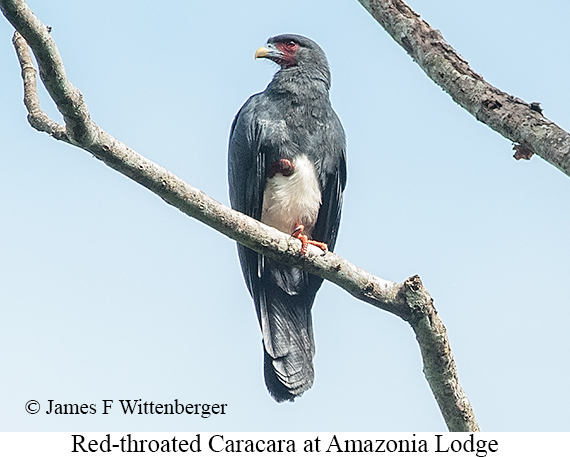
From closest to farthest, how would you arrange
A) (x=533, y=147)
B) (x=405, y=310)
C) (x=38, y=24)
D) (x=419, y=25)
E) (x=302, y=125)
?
(x=533, y=147), (x=38, y=24), (x=419, y=25), (x=405, y=310), (x=302, y=125)

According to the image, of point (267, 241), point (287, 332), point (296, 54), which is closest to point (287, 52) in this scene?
point (296, 54)

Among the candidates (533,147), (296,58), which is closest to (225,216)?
(533,147)

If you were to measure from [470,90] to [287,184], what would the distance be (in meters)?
2.43

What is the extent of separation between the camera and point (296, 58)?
5.95 m

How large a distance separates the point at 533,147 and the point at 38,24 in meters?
2.05

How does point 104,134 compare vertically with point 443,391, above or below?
above

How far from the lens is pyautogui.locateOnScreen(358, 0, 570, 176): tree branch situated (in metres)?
2.70

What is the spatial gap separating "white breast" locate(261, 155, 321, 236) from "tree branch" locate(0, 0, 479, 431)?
1295 millimetres

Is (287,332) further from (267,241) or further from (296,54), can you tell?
(296,54)

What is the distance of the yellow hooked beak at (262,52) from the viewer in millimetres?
6081

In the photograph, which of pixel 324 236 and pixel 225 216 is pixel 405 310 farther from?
pixel 324 236

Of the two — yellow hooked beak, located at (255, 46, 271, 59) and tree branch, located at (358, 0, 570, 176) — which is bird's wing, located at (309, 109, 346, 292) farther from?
tree branch, located at (358, 0, 570, 176)

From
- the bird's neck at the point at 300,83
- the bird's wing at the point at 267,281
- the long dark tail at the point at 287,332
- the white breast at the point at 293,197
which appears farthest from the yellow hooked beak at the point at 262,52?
the long dark tail at the point at 287,332

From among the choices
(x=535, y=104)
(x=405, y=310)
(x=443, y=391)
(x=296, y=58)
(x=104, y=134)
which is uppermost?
(x=296, y=58)
